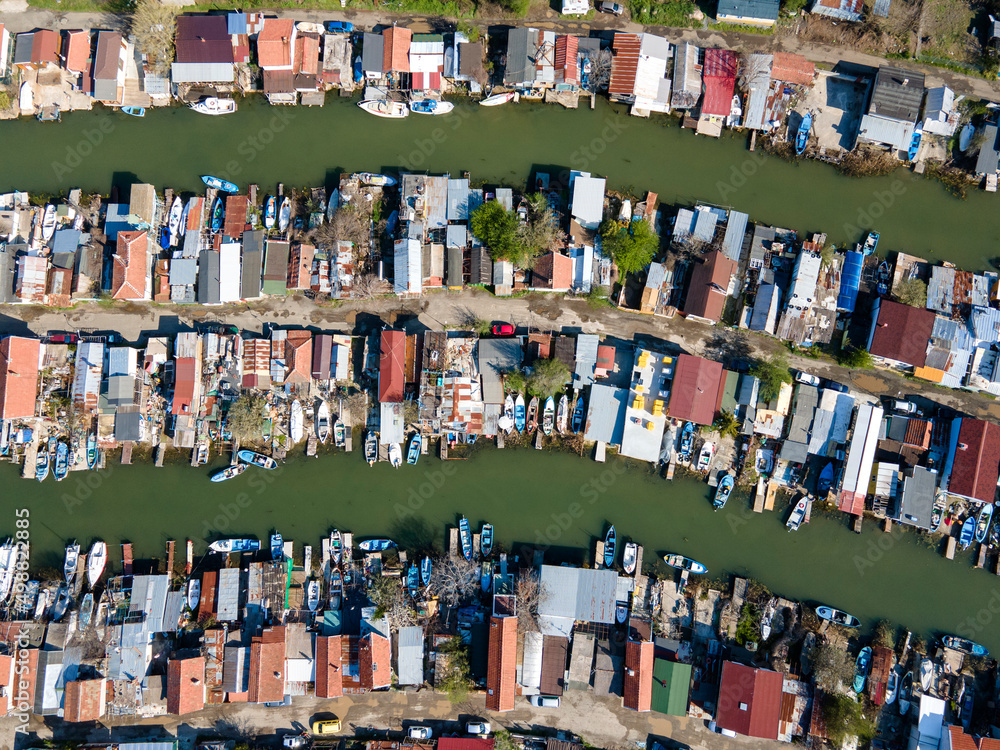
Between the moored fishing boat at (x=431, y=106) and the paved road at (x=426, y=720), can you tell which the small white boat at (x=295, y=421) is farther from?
the moored fishing boat at (x=431, y=106)

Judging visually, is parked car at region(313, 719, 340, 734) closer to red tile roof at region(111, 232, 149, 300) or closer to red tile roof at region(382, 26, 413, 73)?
red tile roof at region(111, 232, 149, 300)

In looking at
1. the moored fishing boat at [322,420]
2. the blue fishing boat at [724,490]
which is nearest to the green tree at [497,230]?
the moored fishing boat at [322,420]

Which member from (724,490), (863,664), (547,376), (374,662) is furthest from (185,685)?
(863,664)

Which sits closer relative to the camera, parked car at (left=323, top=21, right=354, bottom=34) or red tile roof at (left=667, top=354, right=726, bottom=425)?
red tile roof at (left=667, top=354, right=726, bottom=425)

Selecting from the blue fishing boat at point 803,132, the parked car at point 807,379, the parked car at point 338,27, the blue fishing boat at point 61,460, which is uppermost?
the parked car at point 338,27

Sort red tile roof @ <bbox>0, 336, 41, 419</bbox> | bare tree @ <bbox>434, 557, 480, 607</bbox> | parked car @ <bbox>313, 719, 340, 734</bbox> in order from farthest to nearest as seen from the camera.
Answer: bare tree @ <bbox>434, 557, 480, 607</bbox> < parked car @ <bbox>313, 719, 340, 734</bbox> < red tile roof @ <bbox>0, 336, 41, 419</bbox>

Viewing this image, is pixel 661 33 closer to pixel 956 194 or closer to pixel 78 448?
→ pixel 956 194

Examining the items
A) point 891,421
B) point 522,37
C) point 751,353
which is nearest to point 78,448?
point 522,37

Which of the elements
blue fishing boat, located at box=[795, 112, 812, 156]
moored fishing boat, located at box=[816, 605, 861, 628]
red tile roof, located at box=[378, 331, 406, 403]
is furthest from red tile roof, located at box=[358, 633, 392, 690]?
blue fishing boat, located at box=[795, 112, 812, 156]
